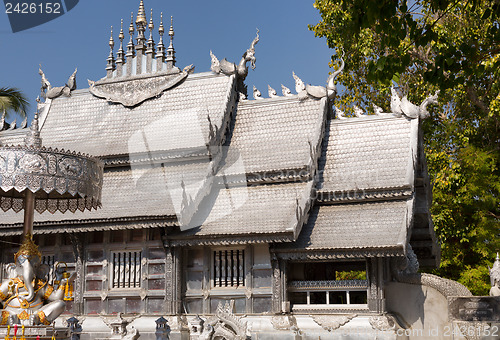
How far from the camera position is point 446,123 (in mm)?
28016

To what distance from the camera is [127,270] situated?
1764cm

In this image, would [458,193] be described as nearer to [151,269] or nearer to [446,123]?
[446,123]

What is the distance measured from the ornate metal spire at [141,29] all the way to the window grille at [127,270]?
792 centimetres

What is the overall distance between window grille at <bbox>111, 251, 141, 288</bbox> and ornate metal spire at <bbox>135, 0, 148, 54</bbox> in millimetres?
7923

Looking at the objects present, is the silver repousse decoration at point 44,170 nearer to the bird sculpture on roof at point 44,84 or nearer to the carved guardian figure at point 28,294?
the carved guardian figure at point 28,294

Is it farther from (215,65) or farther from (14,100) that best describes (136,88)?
(14,100)

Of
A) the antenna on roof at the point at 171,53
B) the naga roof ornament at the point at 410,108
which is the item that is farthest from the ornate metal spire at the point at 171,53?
the naga roof ornament at the point at 410,108

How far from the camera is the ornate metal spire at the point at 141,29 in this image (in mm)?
22438

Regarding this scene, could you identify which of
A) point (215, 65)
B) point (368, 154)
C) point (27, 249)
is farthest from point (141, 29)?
point (27, 249)

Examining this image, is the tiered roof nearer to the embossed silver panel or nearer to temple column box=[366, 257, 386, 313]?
temple column box=[366, 257, 386, 313]

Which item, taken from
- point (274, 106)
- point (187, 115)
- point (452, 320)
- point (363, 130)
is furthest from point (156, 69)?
A: point (452, 320)

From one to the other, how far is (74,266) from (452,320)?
1003 centimetres

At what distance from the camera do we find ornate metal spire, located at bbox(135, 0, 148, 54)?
73.6ft

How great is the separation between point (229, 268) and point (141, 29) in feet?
32.3
